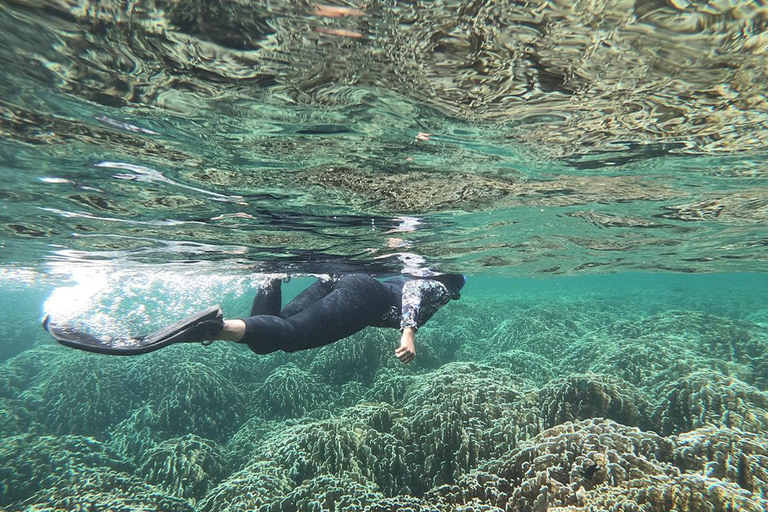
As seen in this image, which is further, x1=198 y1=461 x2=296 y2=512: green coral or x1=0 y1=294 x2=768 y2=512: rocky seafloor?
x1=198 y1=461 x2=296 y2=512: green coral

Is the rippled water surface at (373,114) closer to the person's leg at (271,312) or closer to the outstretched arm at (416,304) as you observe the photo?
the person's leg at (271,312)

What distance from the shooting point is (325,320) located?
18.7ft

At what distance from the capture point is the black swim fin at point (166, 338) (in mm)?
4582

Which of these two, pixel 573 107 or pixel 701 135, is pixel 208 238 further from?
pixel 701 135

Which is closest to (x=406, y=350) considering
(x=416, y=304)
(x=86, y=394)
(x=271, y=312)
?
(x=416, y=304)

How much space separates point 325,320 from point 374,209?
11.3 feet

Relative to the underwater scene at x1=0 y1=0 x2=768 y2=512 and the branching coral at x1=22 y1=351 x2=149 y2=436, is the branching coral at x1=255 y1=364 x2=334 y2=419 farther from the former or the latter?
the branching coral at x1=22 y1=351 x2=149 y2=436

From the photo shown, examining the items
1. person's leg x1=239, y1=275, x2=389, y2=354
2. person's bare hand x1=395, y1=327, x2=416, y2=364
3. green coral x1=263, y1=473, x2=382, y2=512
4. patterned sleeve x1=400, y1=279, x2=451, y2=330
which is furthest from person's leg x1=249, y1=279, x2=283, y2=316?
green coral x1=263, y1=473, x2=382, y2=512

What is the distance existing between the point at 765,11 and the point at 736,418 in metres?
9.23

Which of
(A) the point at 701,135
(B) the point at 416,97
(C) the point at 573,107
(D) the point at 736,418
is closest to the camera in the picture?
(B) the point at 416,97

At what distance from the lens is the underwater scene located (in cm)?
349

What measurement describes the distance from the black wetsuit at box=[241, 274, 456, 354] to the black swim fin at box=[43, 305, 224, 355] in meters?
0.44

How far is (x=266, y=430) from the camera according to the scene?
1125 cm

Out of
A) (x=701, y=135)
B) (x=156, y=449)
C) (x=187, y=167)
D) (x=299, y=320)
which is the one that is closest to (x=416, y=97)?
(x=299, y=320)
